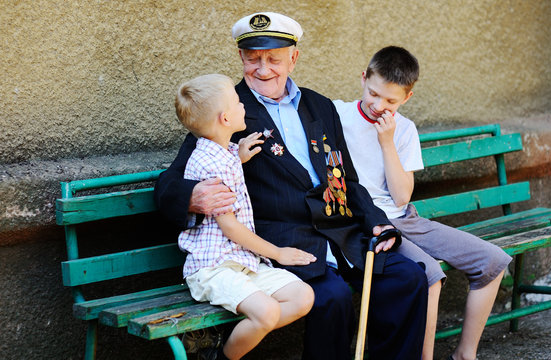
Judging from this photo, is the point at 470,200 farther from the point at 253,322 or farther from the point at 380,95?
the point at 253,322

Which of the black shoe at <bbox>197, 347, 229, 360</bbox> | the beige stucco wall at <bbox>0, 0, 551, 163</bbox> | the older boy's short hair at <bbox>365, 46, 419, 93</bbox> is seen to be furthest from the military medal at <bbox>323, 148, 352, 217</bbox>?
the beige stucco wall at <bbox>0, 0, 551, 163</bbox>

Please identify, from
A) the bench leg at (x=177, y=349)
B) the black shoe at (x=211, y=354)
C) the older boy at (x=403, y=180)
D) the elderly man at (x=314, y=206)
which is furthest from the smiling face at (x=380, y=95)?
the bench leg at (x=177, y=349)

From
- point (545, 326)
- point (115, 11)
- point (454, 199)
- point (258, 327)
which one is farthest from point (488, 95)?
point (258, 327)

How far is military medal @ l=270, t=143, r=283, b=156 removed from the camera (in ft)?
9.57

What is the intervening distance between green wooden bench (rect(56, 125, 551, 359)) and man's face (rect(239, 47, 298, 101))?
55cm

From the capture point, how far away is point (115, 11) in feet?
10.5

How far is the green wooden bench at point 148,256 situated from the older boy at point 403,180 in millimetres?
126

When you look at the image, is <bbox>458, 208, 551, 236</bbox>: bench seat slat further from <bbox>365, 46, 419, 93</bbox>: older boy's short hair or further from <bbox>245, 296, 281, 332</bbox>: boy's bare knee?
<bbox>245, 296, 281, 332</bbox>: boy's bare knee

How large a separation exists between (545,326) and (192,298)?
2217 millimetres

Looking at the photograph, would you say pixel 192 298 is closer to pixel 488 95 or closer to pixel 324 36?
pixel 324 36

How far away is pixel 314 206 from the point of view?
291cm

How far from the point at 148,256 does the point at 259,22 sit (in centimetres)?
100

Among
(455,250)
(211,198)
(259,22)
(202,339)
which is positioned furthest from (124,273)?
(455,250)

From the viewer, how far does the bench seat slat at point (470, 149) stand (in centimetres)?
378
